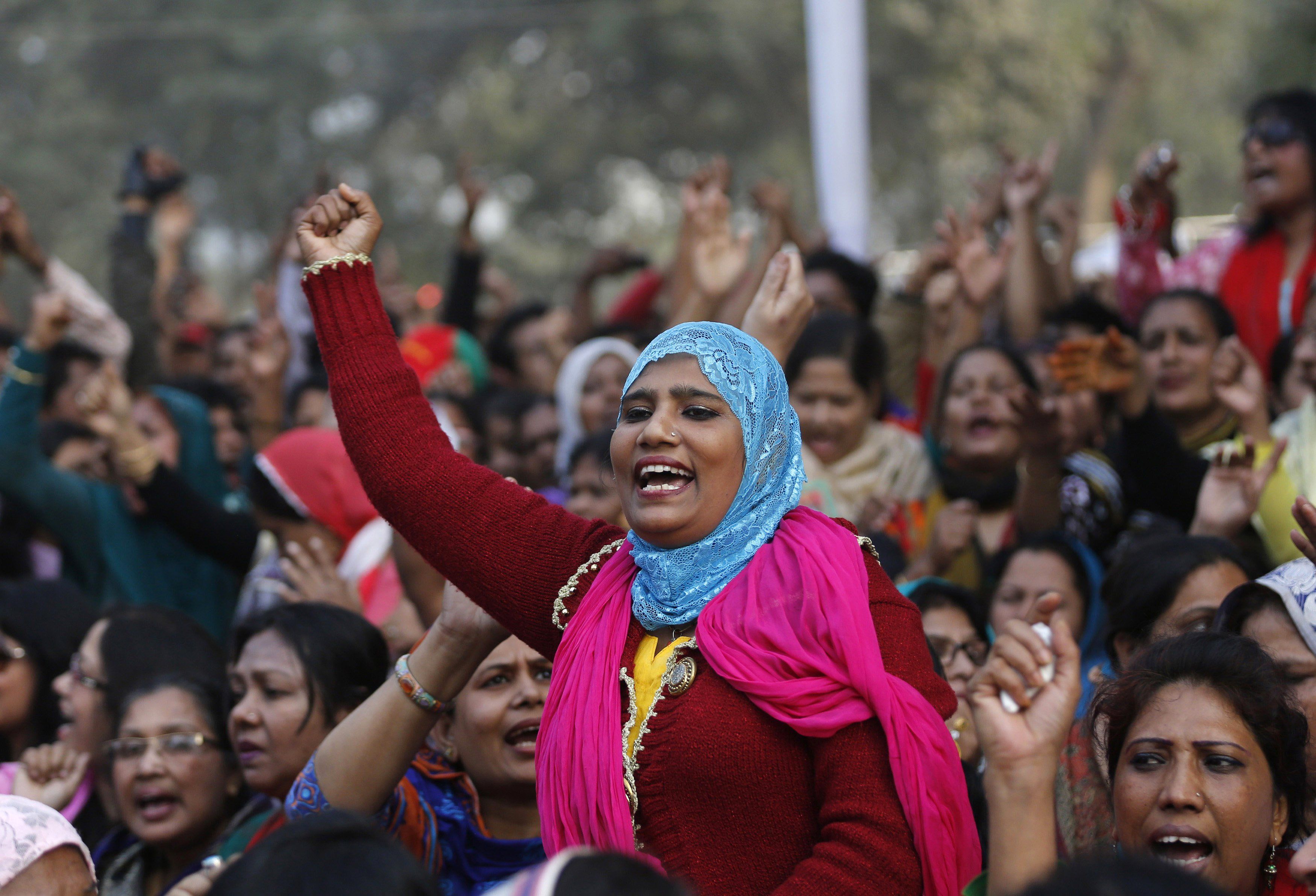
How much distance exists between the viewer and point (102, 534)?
5375mm

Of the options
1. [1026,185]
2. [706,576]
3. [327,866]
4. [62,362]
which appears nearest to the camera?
[327,866]

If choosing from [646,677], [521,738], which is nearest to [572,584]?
[646,677]

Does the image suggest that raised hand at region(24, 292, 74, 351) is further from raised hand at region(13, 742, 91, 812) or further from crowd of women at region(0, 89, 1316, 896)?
raised hand at region(13, 742, 91, 812)

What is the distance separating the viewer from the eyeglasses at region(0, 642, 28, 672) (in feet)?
14.1

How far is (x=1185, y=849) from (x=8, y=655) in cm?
338

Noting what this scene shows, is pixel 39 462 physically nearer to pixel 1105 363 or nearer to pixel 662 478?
pixel 662 478

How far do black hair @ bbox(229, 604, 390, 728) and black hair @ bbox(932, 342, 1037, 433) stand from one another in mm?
2221

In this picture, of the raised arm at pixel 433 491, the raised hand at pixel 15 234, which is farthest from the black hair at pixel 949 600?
the raised hand at pixel 15 234

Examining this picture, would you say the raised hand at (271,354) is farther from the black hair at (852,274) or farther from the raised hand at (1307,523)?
the raised hand at (1307,523)

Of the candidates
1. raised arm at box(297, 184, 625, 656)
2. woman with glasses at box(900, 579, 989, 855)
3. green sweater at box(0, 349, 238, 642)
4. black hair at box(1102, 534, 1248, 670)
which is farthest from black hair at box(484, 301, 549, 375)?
raised arm at box(297, 184, 625, 656)

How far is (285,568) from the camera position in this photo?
4.09m

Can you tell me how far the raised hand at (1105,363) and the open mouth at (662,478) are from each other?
2.25 meters

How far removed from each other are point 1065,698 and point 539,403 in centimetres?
417

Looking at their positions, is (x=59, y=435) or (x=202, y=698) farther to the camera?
(x=59, y=435)
